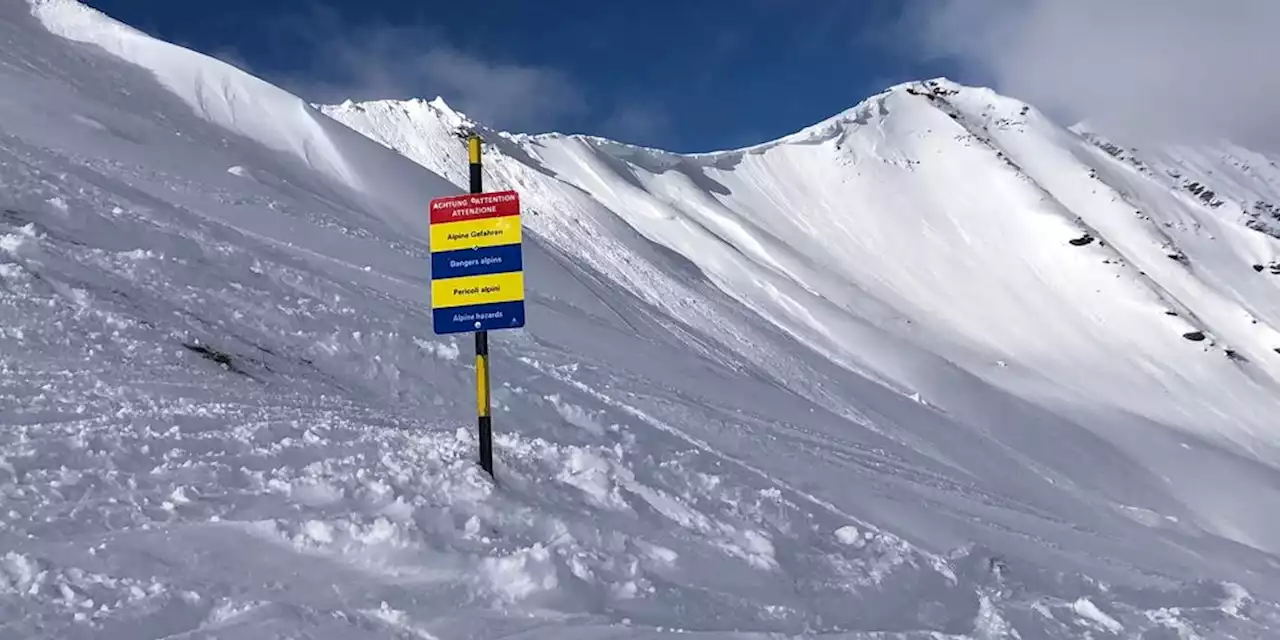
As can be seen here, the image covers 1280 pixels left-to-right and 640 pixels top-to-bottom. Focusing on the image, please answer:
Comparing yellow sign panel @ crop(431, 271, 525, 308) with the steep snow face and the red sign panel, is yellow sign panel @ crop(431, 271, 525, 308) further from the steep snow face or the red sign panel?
the steep snow face

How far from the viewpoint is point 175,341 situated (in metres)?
8.59

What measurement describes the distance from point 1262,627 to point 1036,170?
3219 inches

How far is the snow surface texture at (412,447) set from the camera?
211 inches

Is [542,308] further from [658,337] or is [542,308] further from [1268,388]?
[1268,388]

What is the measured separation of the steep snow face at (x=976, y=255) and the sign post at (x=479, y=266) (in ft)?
59.1

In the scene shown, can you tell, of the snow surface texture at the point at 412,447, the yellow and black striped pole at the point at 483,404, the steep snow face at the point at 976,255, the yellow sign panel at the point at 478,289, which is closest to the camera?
the snow surface texture at the point at 412,447

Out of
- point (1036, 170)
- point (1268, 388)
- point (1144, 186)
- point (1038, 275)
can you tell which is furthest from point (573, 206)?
point (1144, 186)

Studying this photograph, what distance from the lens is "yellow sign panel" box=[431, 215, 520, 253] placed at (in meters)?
6.95

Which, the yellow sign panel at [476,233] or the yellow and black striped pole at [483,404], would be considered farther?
the yellow and black striped pole at [483,404]

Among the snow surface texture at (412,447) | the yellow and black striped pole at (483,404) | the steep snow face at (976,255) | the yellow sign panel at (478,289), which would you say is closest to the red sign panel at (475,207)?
the yellow and black striped pole at (483,404)

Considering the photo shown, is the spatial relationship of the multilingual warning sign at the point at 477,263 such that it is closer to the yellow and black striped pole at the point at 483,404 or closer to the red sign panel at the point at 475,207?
the red sign panel at the point at 475,207

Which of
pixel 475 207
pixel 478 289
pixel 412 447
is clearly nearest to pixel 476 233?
pixel 475 207

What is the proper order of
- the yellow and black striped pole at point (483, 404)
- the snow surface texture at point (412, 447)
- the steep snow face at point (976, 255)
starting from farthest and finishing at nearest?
1. the steep snow face at point (976, 255)
2. the yellow and black striped pole at point (483, 404)
3. the snow surface texture at point (412, 447)

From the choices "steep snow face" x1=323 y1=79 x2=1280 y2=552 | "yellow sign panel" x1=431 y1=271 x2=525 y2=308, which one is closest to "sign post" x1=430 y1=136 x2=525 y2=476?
"yellow sign panel" x1=431 y1=271 x2=525 y2=308
